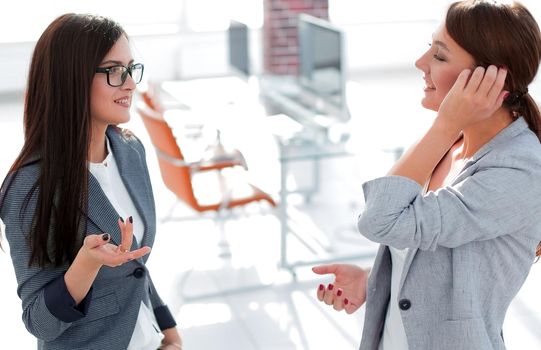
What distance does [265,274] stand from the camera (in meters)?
4.16

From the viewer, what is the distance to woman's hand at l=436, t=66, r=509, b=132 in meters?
1.48

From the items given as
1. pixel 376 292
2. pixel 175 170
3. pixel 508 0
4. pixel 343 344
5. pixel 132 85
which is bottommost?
pixel 343 344

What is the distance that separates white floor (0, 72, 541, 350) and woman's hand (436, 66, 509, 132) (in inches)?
83.0

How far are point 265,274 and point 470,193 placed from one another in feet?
8.97

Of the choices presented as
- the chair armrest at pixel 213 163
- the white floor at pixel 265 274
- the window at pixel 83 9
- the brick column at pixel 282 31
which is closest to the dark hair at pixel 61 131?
the white floor at pixel 265 274

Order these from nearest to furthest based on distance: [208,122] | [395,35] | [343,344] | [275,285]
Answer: [343,344]
[275,285]
[208,122]
[395,35]

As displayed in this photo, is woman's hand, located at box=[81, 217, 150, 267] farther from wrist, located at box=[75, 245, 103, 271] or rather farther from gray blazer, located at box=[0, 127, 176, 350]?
gray blazer, located at box=[0, 127, 176, 350]

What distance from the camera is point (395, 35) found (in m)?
9.24

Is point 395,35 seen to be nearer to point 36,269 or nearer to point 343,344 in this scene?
point 343,344

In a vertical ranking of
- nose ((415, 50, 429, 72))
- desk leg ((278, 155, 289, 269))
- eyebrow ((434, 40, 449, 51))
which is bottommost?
desk leg ((278, 155, 289, 269))

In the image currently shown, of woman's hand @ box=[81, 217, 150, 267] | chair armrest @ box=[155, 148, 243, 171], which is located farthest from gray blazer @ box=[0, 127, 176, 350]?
chair armrest @ box=[155, 148, 243, 171]

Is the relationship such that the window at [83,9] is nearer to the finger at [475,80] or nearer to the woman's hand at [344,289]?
the woman's hand at [344,289]

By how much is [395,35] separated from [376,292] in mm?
7809

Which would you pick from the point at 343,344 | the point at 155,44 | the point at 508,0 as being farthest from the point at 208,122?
the point at 155,44
